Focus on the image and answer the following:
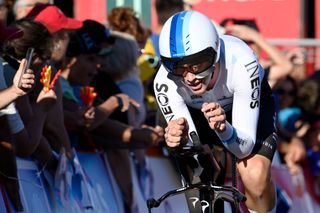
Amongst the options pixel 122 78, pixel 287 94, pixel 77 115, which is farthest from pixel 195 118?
pixel 287 94

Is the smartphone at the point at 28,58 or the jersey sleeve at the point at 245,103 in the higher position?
the smartphone at the point at 28,58

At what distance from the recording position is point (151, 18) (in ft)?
50.1

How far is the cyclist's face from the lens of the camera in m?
7.27

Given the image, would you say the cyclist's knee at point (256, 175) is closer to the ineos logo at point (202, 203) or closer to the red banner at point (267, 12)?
the ineos logo at point (202, 203)

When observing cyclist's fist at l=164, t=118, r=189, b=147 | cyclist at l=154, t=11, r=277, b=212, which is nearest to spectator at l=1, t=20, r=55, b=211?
cyclist at l=154, t=11, r=277, b=212

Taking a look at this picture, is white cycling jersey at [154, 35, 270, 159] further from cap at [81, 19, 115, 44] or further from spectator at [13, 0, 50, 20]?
spectator at [13, 0, 50, 20]

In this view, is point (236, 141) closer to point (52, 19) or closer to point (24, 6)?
point (52, 19)

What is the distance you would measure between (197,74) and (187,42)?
22 cm

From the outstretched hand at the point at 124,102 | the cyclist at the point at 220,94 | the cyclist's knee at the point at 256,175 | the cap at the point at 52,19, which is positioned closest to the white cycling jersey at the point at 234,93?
the cyclist at the point at 220,94

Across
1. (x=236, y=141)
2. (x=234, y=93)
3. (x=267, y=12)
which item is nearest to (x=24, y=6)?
(x=234, y=93)

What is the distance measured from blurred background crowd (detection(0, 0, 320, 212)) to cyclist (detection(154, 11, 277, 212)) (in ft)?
2.86

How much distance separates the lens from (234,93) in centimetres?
771

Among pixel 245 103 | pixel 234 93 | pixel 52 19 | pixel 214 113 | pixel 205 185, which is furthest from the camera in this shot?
pixel 52 19

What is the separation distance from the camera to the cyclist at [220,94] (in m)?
7.23
